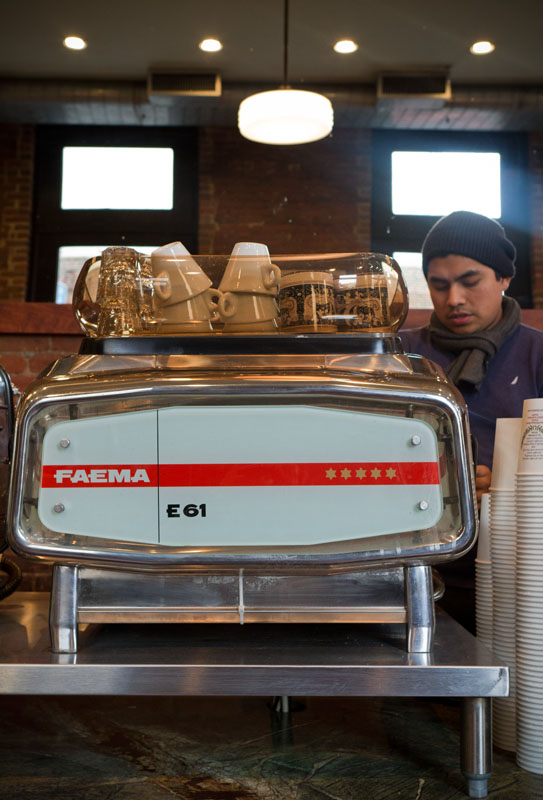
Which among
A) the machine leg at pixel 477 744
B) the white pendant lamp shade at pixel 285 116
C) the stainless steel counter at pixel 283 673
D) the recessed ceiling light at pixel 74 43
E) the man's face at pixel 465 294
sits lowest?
the machine leg at pixel 477 744

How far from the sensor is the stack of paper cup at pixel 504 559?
0.77 metres

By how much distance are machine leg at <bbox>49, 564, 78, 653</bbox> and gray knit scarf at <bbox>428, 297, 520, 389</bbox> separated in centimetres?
106

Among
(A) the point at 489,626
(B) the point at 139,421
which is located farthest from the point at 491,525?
(B) the point at 139,421

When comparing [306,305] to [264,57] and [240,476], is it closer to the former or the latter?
[240,476]

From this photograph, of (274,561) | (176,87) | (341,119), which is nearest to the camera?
(274,561)

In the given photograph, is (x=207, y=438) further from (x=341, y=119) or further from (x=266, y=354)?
(x=341, y=119)

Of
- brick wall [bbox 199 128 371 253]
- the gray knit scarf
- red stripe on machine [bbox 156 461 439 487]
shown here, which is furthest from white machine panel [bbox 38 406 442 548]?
brick wall [bbox 199 128 371 253]

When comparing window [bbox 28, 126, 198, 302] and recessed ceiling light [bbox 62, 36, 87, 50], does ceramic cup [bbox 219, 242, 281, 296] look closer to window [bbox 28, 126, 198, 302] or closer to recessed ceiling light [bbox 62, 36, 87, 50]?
recessed ceiling light [bbox 62, 36, 87, 50]

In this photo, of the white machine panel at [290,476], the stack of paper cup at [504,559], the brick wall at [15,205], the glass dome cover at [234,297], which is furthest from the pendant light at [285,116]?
the white machine panel at [290,476]

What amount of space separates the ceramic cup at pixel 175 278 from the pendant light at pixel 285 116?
285cm

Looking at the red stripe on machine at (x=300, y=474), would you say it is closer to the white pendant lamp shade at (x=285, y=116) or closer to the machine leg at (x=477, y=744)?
the machine leg at (x=477, y=744)

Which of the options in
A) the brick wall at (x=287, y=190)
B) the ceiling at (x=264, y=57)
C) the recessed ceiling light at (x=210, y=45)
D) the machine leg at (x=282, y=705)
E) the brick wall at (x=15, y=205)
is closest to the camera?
the machine leg at (x=282, y=705)

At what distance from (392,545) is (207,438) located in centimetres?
19

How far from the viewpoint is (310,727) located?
2.81 ft
